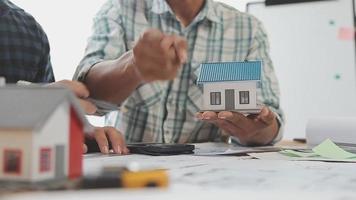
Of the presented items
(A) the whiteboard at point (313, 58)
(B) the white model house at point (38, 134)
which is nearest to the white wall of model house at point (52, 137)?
(B) the white model house at point (38, 134)

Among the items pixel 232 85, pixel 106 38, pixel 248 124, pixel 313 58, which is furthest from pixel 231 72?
pixel 313 58

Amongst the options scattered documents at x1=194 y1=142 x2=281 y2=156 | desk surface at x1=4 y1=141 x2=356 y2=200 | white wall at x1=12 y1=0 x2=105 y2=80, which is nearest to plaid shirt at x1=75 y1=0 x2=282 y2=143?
scattered documents at x1=194 y1=142 x2=281 y2=156

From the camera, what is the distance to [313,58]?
7.11ft

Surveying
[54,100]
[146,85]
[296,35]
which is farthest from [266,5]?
[54,100]

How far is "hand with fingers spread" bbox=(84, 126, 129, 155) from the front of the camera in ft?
2.90

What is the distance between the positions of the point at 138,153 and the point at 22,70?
0.46 m

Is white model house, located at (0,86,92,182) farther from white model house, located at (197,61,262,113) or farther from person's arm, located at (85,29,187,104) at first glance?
white model house, located at (197,61,262,113)

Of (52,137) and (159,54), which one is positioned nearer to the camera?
(52,137)

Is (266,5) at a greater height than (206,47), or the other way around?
(266,5)

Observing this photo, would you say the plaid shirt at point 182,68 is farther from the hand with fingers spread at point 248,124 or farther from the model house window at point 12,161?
the model house window at point 12,161

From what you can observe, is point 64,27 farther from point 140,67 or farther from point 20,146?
point 20,146

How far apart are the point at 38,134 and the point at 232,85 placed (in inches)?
25.7

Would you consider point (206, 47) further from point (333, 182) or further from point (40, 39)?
point (333, 182)

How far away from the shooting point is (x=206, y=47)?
1.34m
